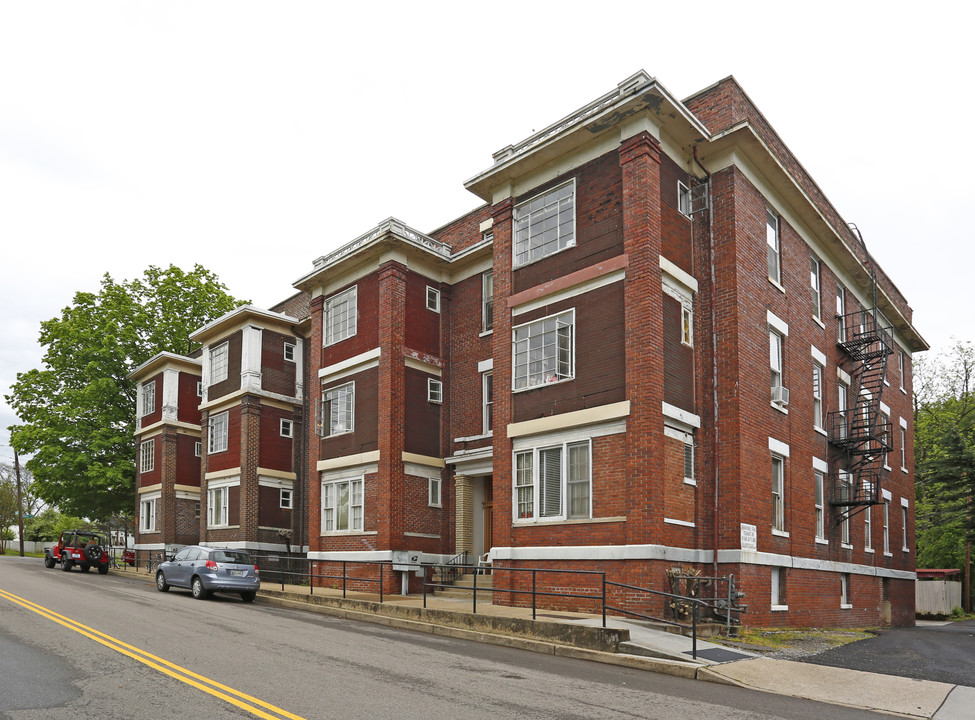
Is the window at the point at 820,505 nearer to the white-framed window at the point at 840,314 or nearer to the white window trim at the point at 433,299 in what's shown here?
the white-framed window at the point at 840,314

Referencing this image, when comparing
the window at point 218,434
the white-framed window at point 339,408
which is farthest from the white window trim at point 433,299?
the window at point 218,434

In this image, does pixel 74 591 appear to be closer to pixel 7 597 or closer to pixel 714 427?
pixel 7 597

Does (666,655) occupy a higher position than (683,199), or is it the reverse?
(683,199)

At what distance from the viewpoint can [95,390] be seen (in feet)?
138

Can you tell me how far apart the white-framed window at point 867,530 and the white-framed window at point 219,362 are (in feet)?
80.1

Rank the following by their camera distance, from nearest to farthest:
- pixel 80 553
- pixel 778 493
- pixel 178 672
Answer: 1. pixel 178 672
2. pixel 778 493
3. pixel 80 553

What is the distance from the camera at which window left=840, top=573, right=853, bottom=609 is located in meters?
23.2

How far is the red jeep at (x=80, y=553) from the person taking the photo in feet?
113

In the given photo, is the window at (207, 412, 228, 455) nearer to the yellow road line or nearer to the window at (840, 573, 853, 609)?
the yellow road line

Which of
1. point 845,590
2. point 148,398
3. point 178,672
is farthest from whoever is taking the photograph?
point 148,398

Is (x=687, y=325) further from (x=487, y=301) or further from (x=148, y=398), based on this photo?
(x=148, y=398)

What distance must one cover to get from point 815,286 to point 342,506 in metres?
16.2

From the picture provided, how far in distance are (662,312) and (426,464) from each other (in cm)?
1055

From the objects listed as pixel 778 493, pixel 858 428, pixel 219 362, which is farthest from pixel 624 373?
pixel 219 362
